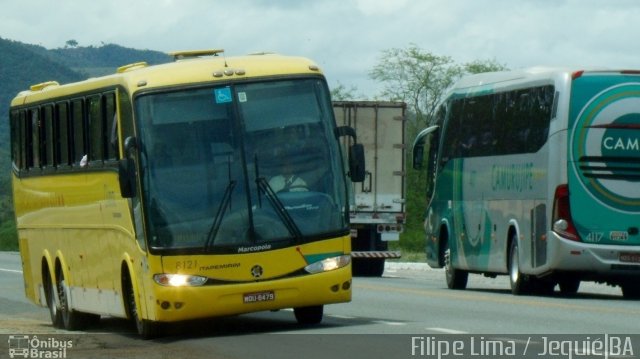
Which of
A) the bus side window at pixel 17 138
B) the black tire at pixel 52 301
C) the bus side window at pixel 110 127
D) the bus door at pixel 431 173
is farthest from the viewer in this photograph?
the bus door at pixel 431 173

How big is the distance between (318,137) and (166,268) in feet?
7.36

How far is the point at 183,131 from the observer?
18.5 metres

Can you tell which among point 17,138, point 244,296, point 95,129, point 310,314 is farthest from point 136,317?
point 17,138

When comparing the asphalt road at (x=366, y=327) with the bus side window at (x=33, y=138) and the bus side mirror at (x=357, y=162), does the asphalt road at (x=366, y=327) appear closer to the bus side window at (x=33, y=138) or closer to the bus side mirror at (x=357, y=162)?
the bus side mirror at (x=357, y=162)

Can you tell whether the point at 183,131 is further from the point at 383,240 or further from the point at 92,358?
the point at 383,240

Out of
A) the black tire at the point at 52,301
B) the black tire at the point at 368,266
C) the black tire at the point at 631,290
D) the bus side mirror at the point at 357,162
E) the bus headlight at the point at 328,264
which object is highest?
the bus side mirror at the point at 357,162

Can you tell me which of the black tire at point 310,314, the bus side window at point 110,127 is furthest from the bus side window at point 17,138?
the black tire at point 310,314

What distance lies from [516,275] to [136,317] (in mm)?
9334

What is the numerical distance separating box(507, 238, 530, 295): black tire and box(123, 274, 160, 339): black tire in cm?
890

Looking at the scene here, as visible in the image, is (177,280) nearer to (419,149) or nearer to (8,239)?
(419,149)

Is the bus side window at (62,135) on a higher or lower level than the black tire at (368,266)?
higher

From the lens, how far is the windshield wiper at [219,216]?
18.2 m

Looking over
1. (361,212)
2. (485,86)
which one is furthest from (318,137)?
(361,212)

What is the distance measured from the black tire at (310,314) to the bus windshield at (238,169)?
1.17 meters
